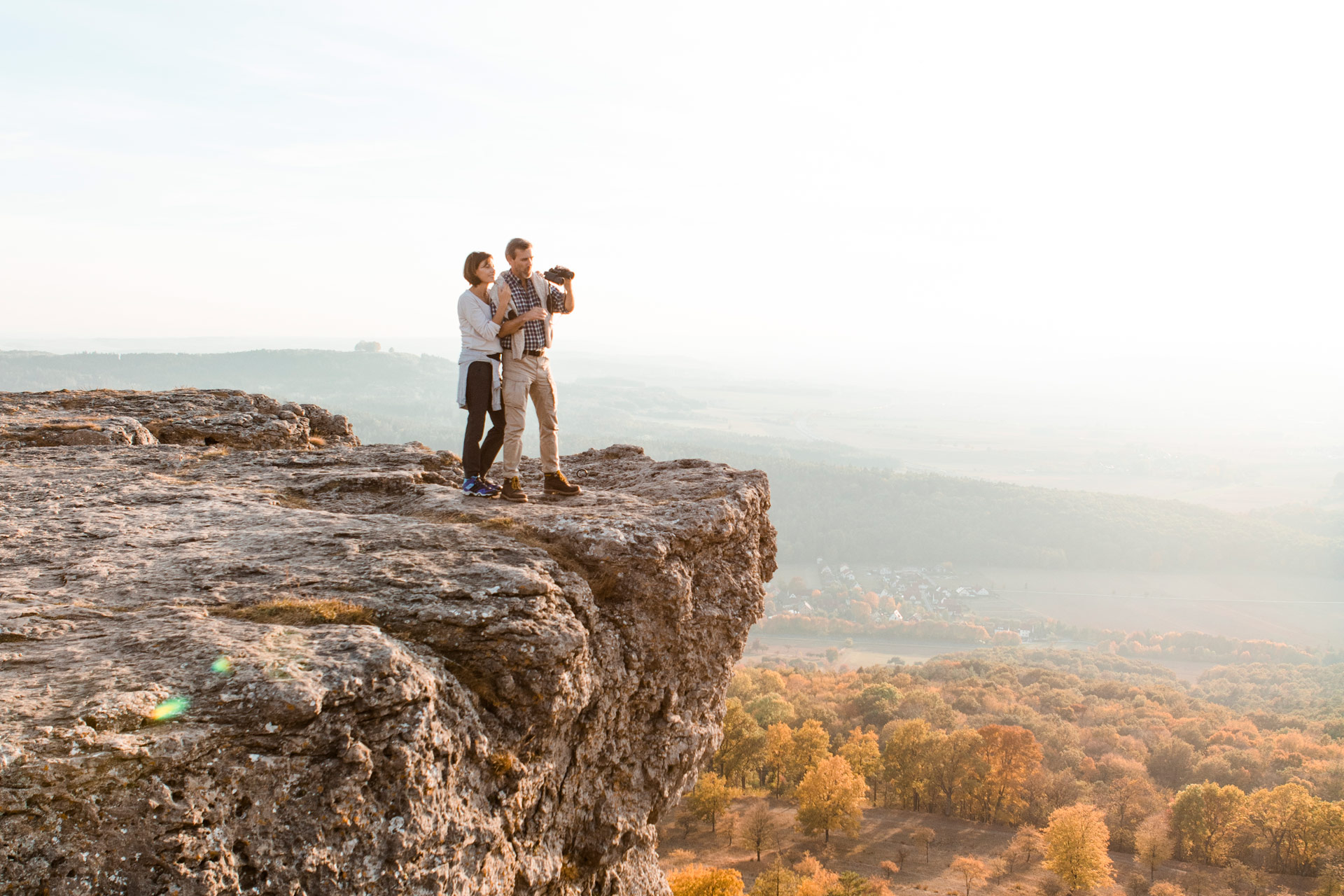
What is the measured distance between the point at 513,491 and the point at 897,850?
45186 millimetres

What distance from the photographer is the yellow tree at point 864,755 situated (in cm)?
5128

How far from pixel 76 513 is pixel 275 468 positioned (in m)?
2.71

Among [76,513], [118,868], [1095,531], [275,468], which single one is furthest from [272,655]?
[1095,531]

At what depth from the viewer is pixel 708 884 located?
2911 cm

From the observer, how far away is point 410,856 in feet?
15.1

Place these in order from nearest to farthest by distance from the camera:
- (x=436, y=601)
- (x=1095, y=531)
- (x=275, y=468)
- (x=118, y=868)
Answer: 1. (x=118, y=868)
2. (x=436, y=601)
3. (x=275, y=468)
4. (x=1095, y=531)

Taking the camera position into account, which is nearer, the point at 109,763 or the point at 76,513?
the point at 109,763

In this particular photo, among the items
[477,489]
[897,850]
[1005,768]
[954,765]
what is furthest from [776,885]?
[477,489]

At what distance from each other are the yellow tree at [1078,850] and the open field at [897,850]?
2.09 m

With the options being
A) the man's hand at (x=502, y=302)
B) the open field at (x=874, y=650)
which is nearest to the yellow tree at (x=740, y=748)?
the man's hand at (x=502, y=302)

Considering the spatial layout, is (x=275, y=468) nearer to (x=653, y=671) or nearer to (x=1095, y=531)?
(x=653, y=671)

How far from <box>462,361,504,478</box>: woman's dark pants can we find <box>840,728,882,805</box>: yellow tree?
4880cm

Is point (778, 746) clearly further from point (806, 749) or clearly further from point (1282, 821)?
point (1282, 821)

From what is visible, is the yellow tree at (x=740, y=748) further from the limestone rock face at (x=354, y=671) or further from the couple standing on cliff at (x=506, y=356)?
the couple standing on cliff at (x=506, y=356)
